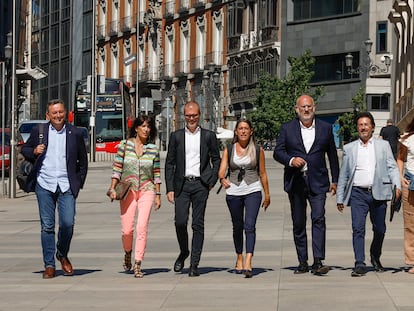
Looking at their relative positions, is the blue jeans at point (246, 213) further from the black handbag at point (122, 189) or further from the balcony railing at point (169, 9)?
the balcony railing at point (169, 9)

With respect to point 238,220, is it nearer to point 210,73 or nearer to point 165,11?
point 210,73

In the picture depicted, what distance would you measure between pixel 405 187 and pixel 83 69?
340 ft

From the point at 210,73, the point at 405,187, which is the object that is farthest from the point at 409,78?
the point at 405,187

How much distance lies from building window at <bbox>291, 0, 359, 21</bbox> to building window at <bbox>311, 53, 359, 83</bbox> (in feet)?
7.88

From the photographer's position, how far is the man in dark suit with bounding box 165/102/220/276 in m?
14.8

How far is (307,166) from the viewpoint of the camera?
14.9 m

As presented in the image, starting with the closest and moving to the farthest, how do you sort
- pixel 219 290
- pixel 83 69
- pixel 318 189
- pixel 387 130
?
pixel 219 290 → pixel 318 189 → pixel 387 130 → pixel 83 69

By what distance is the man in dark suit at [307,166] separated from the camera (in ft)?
48.5

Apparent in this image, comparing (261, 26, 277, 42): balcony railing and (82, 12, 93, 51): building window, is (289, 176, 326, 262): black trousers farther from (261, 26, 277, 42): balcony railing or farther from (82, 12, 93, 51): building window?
(82, 12, 93, 51): building window

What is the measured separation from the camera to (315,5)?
80188mm

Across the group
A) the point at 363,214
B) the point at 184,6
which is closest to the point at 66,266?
the point at 363,214

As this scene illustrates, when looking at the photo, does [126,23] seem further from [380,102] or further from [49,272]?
[49,272]

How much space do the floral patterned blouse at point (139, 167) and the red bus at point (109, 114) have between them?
56091 millimetres

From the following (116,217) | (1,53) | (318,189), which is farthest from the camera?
(1,53)
